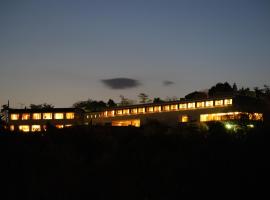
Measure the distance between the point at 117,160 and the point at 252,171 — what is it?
7.93m

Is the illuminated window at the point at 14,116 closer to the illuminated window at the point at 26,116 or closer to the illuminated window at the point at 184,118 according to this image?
the illuminated window at the point at 26,116

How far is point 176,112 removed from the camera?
186ft

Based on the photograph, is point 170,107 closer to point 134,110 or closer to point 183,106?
point 183,106

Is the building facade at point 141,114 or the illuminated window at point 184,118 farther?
the illuminated window at point 184,118

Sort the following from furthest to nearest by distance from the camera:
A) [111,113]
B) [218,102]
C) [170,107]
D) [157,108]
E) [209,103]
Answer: [111,113] < [157,108] < [170,107] < [209,103] < [218,102]

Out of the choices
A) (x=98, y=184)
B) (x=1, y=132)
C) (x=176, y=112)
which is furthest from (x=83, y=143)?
(x=176, y=112)

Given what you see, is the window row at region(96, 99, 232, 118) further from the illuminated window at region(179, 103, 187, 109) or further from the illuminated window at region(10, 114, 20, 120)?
the illuminated window at region(10, 114, 20, 120)

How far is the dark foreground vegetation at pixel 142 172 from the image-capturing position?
14.3 meters

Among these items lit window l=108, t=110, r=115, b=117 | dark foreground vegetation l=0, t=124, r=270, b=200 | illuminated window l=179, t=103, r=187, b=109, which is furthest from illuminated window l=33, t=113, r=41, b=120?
dark foreground vegetation l=0, t=124, r=270, b=200

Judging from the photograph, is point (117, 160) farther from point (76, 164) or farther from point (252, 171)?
point (252, 171)

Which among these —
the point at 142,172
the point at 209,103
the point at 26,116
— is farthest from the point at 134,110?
the point at 142,172

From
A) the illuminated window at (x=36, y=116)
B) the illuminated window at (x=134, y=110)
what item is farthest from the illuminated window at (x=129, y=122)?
the illuminated window at (x=36, y=116)

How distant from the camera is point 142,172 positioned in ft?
58.2

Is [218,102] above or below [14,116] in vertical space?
above
